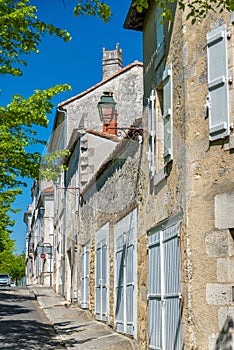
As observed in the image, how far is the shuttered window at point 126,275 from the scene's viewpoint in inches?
413

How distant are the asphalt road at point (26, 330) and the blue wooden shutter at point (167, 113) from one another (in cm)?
452

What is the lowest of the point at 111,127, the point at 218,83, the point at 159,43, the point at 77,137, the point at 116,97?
the point at 218,83

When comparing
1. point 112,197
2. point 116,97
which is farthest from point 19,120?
point 116,97

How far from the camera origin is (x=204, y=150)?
704 cm

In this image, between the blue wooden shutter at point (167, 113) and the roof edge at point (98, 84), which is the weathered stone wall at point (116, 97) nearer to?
the roof edge at point (98, 84)

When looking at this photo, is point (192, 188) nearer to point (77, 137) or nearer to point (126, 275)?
point (126, 275)

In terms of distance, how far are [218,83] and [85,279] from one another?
11.2m

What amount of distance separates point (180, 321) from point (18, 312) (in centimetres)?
1106

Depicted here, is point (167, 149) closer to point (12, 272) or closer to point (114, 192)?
point (114, 192)

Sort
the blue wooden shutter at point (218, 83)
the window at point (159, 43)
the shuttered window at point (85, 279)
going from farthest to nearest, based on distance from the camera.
→ the shuttered window at point (85, 279), the window at point (159, 43), the blue wooden shutter at point (218, 83)

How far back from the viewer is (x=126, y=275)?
11180 mm

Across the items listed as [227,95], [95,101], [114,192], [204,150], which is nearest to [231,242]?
[204,150]

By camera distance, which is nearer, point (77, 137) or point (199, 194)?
point (199, 194)

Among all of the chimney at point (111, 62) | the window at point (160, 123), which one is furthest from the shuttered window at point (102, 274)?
the chimney at point (111, 62)
